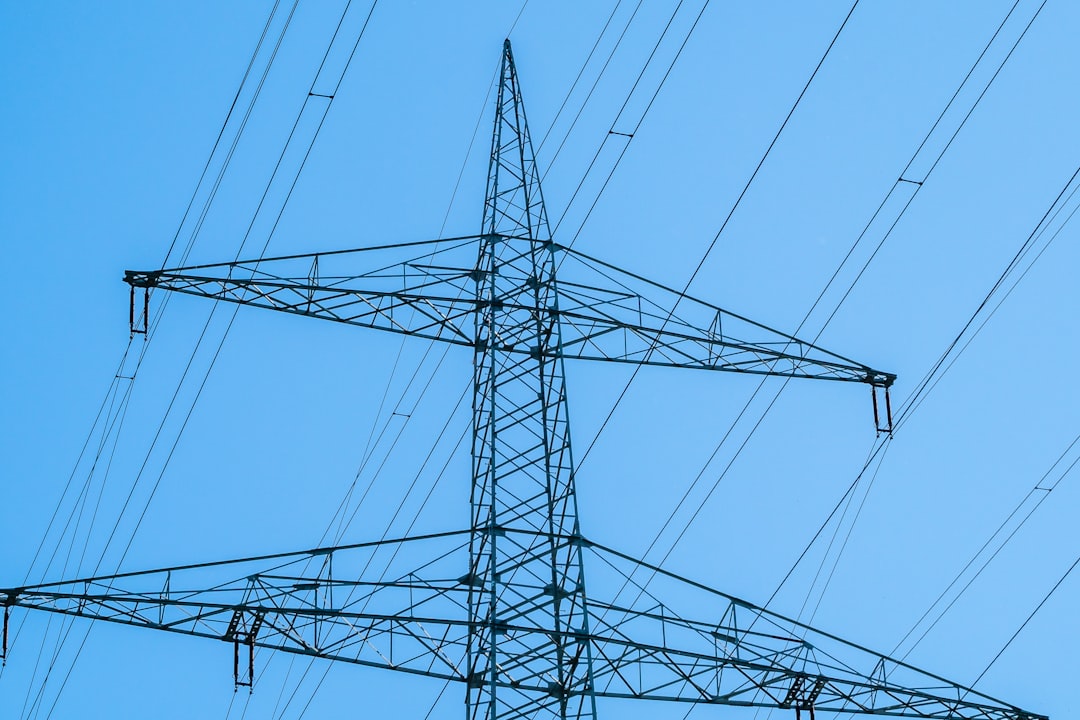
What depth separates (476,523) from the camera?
66.7ft

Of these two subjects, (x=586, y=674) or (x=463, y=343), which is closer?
(x=586, y=674)

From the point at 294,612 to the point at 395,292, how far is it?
17.1ft

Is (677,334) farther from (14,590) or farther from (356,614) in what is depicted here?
(14,590)

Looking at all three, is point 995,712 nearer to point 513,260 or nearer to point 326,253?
point 513,260

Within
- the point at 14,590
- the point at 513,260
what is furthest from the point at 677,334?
the point at 14,590

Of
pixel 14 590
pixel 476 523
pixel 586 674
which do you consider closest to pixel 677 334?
pixel 476 523

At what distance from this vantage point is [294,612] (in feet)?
61.4

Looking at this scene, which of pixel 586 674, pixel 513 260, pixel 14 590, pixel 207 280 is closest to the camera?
pixel 586 674

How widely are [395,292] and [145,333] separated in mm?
3560

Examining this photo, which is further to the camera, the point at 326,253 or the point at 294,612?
the point at 326,253

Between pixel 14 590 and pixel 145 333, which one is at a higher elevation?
pixel 145 333

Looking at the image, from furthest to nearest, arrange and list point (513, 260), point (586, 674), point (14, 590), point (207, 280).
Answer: point (513, 260)
point (207, 280)
point (14, 590)
point (586, 674)

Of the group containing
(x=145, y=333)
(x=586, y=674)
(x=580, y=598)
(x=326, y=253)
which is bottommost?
(x=586, y=674)

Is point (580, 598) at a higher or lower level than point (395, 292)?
lower
